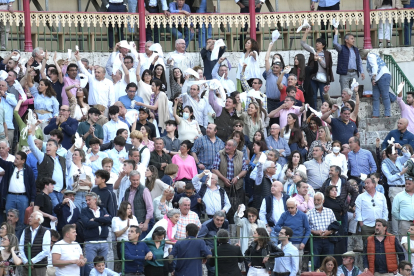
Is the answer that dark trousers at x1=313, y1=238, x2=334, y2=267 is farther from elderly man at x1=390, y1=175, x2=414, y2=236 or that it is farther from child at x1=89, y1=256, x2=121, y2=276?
child at x1=89, y1=256, x2=121, y2=276

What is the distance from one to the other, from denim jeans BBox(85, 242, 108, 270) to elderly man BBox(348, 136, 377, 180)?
5.74 metres

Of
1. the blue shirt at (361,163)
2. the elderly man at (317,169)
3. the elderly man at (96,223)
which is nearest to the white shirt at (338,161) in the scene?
the elderly man at (317,169)

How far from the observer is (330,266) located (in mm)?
18625

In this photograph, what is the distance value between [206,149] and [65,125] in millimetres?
2649

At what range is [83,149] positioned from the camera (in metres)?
21.0

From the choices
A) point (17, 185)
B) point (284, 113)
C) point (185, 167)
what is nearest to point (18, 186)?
point (17, 185)

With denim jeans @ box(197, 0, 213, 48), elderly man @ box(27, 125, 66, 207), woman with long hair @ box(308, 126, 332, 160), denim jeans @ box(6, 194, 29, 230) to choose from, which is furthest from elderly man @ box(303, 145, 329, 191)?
denim jeans @ box(197, 0, 213, 48)

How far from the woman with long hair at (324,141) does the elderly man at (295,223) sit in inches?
105

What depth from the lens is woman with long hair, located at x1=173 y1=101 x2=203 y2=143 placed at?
74.1 ft

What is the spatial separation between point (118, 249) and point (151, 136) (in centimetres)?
440

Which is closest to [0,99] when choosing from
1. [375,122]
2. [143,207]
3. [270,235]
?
[143,207]

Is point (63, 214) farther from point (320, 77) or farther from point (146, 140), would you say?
point (320, 77)

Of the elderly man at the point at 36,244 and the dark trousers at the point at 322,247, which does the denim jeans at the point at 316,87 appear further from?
the elderly man at the point at 36,244

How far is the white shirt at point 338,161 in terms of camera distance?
21609 millimetres
